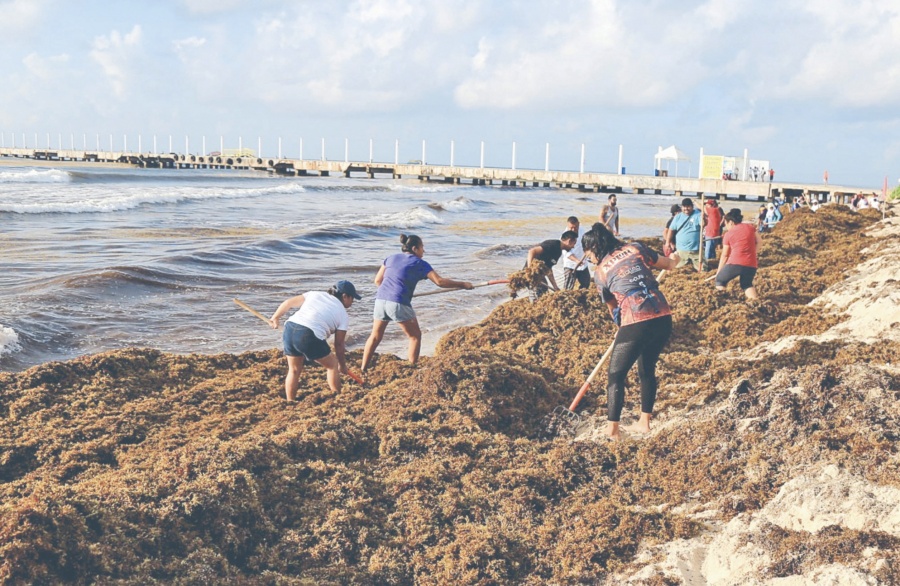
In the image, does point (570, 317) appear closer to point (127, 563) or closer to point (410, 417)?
point (410, 417)

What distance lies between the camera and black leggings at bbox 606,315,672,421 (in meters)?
5.44

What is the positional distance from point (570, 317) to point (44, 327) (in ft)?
24.4

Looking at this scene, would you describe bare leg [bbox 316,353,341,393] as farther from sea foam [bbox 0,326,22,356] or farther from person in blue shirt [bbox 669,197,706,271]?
person in blue shirt [bbox 669,197,706,271]

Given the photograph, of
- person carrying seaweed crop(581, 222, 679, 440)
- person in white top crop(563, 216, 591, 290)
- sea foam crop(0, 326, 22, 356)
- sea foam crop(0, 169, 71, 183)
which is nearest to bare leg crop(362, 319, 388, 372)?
person carrying seaweed crop(581, 222, 679, 440)

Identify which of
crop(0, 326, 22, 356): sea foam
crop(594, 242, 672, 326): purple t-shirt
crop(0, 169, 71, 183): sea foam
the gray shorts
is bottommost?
crop(0, 326, 22, 356): sea foam

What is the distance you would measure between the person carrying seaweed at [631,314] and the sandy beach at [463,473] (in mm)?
307

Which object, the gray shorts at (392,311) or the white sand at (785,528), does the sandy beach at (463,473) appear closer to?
the white sand at (785,528)

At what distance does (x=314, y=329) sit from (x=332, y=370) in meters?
0.51

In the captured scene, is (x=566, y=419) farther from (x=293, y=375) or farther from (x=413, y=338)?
(x=293, y=375)

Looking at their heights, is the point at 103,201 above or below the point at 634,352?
above

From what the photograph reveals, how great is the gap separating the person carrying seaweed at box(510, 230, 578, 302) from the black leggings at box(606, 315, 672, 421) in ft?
15.8

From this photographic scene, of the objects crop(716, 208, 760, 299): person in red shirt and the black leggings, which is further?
crop(716, 208, 760, 299): person in red shirt

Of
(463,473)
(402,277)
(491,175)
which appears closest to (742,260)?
(402,277)

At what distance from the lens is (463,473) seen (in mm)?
4867
